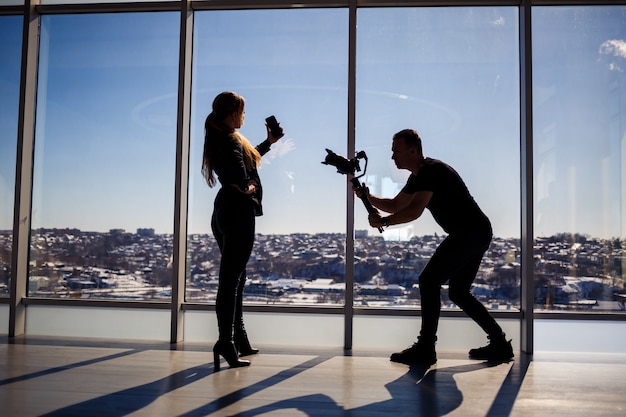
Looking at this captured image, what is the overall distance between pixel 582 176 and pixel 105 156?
10.7ft

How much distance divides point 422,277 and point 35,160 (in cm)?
293

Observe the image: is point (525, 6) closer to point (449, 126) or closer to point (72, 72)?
point (449, 126)

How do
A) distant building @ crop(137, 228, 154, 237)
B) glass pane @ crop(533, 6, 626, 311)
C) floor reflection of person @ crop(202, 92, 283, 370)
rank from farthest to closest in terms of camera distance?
distant building @ crop(137, 228, 154, 237), glass pane @ crop(533, 6, 626, 311), floor reflection of person @ crop(202, 92, 283, 370)

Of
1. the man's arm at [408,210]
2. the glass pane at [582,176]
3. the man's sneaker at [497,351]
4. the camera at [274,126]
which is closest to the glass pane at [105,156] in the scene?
the camera at [274,126]

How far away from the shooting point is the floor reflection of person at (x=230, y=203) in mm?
3043

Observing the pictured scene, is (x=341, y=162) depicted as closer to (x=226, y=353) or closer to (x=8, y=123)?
(x=226, y=353)

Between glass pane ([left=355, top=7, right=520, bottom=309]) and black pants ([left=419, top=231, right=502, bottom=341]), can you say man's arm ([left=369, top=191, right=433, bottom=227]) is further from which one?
glass pane ([left=355, top=7, right=520, bottom=309])

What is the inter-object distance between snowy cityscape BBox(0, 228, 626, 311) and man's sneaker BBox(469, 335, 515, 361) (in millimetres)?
509

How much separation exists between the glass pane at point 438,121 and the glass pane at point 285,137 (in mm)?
194

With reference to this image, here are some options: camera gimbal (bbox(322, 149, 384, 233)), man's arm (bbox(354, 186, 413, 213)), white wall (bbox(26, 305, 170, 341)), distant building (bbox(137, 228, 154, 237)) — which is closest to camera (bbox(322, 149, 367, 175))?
camera gimbal (bbox(322, 149, 384, 233))

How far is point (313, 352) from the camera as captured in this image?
3787 millimetres

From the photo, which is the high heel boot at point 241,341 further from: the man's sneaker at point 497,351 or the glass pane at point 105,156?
the man's sneaker at point 497,351

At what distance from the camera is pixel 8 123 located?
4.61 metres

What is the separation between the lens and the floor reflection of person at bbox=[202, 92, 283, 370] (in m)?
3.04
